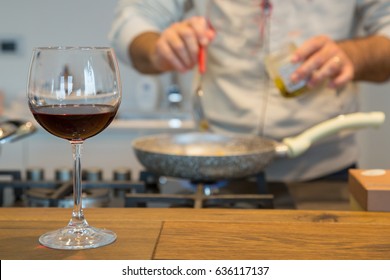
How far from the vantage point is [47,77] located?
71cm

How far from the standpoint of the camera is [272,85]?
1.59 meters

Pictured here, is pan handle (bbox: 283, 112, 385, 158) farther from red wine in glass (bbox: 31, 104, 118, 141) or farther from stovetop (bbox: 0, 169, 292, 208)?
red wine in glass (bbox: 31, 104, 118, 141)

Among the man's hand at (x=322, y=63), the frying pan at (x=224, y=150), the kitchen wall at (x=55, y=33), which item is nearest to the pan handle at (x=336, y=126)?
the frying pan at (x=224, y=150)

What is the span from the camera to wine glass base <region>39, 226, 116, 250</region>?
716mm

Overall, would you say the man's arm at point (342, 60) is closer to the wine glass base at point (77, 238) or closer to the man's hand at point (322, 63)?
the man's hand at point (322, 63)

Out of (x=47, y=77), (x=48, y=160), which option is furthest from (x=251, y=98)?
(x=48, y=160)

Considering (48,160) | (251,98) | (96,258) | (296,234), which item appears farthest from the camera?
(48,160)

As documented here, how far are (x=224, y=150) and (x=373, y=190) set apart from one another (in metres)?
0.54

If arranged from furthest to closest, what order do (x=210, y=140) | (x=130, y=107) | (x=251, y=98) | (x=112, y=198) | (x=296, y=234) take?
1. (x=130, y=107)
2. (x=251, y=98)
3. (x=210, y=140)
4. (x=112, y=198)
5. (x=296, y=234)

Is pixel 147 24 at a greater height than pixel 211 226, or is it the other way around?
pixel 147 24

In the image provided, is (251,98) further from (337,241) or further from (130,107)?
(130,107)

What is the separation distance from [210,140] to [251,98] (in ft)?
0.65

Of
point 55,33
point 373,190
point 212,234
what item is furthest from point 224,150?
point 55,33

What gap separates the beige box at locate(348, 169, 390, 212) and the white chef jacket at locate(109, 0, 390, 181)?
2.07 feet
